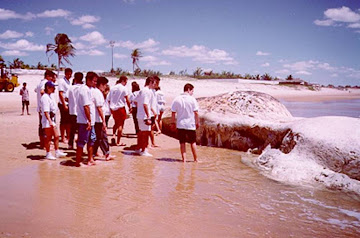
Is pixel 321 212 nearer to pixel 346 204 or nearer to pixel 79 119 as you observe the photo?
pixel 346 204

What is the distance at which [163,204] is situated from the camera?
13.1ft

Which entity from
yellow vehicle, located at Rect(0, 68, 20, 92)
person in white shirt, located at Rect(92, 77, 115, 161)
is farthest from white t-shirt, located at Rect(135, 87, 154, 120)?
yellow vehicle, located at Rect(0, 68, 20, 92)

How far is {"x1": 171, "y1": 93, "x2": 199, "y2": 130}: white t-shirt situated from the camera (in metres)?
6.17

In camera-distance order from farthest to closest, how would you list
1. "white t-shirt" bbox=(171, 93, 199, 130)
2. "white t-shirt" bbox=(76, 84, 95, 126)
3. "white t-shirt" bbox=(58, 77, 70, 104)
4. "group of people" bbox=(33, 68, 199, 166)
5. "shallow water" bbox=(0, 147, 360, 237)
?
"white t-shirt" bbox=(58, 77, 70, 104), "white t-shirt" bbox=(171, 93, 199, 130), "group of people" bbox=(33, 68, 199, 166), "white t-shirt" bbox=(76, 84, 95, 126), "shallow water" bbox=(0, 147, 360, 237)

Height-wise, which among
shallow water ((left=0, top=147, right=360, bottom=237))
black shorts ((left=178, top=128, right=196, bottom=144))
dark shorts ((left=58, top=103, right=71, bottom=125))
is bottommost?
shallow water ((left=0, top=147, right=360, bottom=237))

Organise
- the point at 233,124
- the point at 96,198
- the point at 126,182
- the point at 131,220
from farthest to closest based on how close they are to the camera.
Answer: the point at 233,124 < the point at 126,182 < the point at 96,198 < the point at 131,220

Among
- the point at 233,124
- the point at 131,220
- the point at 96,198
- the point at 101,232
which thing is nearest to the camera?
the point at 101,232

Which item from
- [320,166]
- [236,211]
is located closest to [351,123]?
[320,166]

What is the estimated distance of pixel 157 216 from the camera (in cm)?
359

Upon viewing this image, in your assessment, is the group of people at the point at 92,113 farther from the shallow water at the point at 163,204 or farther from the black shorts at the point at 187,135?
the shallow water at the point at 163,204

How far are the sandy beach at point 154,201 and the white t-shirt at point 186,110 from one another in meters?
0.75

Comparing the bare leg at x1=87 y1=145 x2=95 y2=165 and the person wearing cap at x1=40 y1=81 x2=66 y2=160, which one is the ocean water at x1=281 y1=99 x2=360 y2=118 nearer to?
the bare leg at x1=87 y1=145 x2=95 y2=165

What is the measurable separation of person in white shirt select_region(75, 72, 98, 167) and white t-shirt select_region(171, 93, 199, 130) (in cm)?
161

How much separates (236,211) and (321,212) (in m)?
1.03
